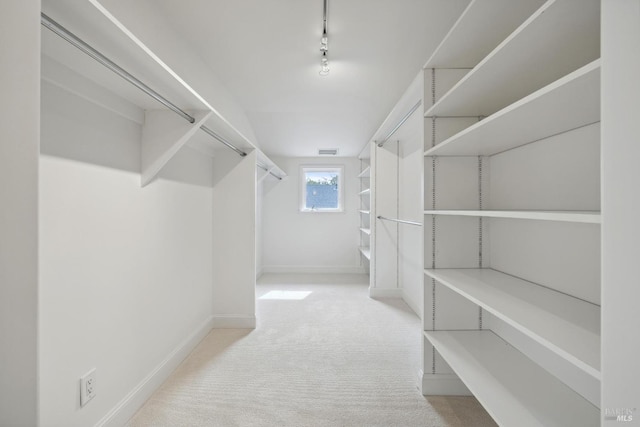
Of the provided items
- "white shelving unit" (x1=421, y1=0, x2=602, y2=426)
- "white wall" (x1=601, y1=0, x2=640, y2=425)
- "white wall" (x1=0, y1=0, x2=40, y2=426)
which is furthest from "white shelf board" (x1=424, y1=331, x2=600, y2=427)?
"white wall" (x1=0, y1=0, x2=40, y2=426)

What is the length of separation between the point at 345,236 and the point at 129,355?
3956 mm

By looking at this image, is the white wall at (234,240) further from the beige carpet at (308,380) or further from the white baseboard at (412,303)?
the white baseboard at (412,303)

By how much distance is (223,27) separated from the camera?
1.97 m

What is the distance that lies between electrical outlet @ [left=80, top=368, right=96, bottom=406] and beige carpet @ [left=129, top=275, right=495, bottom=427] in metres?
0.36

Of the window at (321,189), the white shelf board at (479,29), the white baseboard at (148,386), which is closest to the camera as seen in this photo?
the white shelf board at (479,29)

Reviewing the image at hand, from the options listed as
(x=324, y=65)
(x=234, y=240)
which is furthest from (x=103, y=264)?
(x=324, y=65)

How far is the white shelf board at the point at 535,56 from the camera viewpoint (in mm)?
808

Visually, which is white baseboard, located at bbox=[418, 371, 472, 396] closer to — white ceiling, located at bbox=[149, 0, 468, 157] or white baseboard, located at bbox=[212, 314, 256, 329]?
white baseboard, located at bbox=[212, 314, 256, 329]

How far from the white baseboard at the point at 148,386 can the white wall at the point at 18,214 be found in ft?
2.86

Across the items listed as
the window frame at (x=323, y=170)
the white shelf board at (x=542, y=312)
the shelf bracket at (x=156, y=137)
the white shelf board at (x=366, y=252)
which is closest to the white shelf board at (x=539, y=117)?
the white shelf board at (x=542, y=312)

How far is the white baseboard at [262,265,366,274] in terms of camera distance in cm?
505

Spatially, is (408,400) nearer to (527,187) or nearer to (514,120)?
(527,187)

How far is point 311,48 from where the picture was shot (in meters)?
2.21

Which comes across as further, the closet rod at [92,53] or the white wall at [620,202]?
the closet rod at [92,53]
